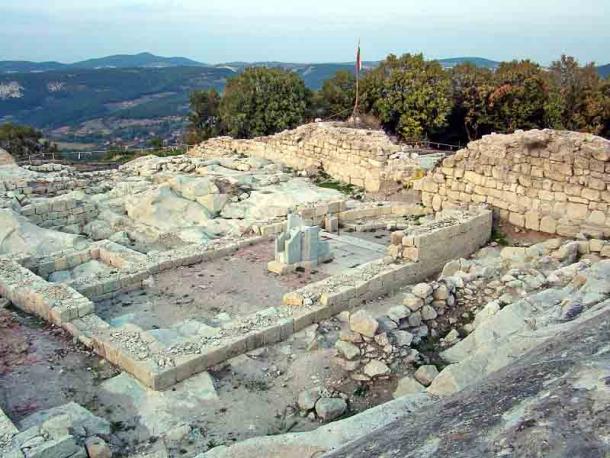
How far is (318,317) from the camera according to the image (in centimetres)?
859

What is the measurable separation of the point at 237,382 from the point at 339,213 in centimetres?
719

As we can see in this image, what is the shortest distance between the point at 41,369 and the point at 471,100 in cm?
2769

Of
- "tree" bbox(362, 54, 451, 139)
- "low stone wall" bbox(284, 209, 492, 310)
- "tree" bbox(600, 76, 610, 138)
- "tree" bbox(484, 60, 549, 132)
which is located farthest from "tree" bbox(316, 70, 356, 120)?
"low stone wall" bbox(284, 209, 492, 310)

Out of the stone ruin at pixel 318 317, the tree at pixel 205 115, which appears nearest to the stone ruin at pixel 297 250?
the stone ruin at pixel 318 317

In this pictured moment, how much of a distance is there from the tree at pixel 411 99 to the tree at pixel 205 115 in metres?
10.7

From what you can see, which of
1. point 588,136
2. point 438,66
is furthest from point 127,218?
point 438,66

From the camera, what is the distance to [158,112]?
259ft

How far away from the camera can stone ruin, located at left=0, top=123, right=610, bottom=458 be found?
371 centimetres

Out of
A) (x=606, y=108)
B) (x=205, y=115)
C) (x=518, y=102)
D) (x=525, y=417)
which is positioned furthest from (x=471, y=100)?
(x=525, y=417)

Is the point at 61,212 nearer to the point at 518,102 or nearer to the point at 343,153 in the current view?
the point at 343,153

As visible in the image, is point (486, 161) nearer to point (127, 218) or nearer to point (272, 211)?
point (272, 211)

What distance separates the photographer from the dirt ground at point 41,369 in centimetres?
665

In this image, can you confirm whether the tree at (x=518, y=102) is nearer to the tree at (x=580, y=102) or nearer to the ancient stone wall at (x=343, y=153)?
the tree at (x=580, y=102)

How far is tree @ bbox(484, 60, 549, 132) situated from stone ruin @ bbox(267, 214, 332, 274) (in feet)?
71.3
